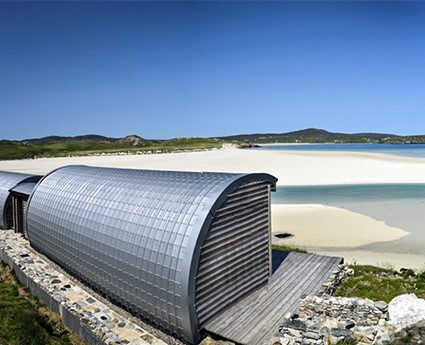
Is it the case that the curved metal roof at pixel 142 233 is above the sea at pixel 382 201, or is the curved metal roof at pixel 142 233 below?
above

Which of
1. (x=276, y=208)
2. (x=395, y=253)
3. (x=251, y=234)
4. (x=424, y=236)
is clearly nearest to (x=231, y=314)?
(x=251, y=234)

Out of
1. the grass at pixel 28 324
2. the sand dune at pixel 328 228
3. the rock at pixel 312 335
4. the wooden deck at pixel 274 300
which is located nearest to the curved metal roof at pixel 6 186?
the grass at pixel 28 324

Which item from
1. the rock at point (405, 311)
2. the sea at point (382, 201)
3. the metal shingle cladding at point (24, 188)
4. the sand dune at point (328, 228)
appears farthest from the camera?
the sand dune at point (328, 228)

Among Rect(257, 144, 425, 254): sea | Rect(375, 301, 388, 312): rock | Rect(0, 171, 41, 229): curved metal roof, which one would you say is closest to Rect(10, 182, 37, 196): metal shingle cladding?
Rect(0, 171, 41, 229): curved metal roof

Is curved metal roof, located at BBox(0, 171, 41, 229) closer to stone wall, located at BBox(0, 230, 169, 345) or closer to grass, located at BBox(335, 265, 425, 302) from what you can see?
stone wall, located at BBox(0, 230, 169, 345)

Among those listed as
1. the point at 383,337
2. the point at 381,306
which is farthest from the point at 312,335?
the point at 381,306

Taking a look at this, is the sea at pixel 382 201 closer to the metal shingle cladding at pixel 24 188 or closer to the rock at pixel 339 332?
the rock at pixel 339 332
